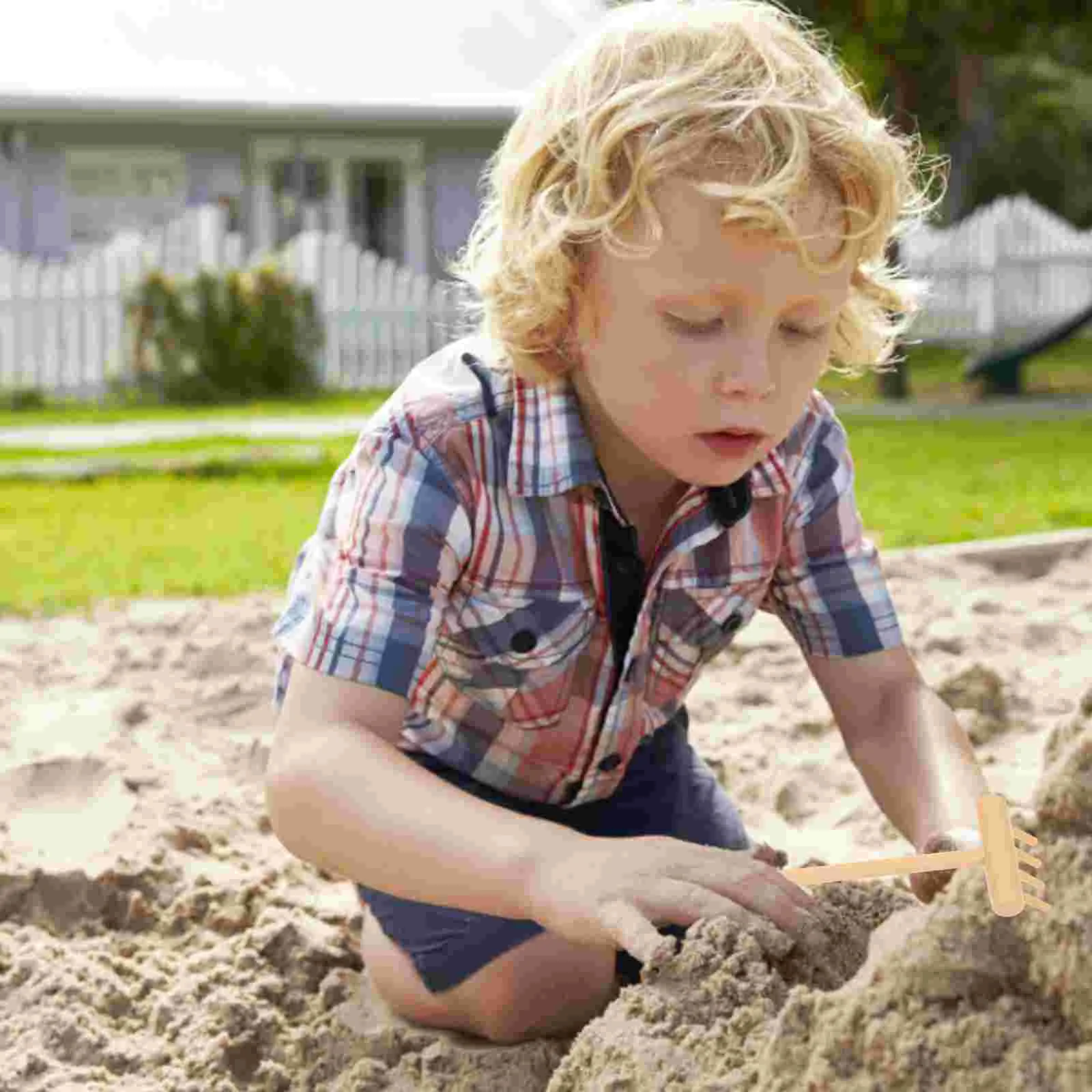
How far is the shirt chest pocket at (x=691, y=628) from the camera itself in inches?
89.8

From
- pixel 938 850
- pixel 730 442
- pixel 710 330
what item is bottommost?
pixel 938 850

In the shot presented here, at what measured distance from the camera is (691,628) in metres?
2.32

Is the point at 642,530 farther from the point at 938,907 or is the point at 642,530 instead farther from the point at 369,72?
the point at 369,72

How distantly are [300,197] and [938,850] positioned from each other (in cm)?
1595

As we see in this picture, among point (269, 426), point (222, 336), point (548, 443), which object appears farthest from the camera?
point (222, 336)

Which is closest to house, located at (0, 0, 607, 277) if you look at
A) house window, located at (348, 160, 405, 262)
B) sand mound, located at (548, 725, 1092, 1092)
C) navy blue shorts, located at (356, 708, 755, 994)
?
house window, located at (348, 160, 405, 262)

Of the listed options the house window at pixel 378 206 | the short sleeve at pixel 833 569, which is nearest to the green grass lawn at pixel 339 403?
the house window at pixel 378 206

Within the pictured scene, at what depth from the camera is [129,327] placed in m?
13.1

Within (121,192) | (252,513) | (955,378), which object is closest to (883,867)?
(252,513)

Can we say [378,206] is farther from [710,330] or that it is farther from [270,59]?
[710,330]

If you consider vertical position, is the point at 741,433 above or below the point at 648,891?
above

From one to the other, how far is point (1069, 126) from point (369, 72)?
12386 millimetres

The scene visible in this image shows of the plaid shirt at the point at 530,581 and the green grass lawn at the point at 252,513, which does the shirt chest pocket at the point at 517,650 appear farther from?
the green grass lawn at the point at 252,513

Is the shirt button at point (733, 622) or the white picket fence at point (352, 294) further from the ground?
the shirt button at point (733, 622)
